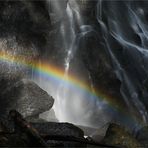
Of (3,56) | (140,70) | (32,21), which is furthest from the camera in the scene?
(140,70)

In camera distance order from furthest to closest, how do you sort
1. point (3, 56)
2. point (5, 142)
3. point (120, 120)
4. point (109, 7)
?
1. point (109, 7)
2. point (120, 120)
3. point (3, 56)
4. point (5, 142)

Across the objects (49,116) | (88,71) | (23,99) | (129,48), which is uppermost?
(129,48)

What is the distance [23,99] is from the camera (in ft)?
53.9

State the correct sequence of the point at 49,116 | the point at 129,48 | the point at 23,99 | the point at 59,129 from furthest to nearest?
the point at 129,48 → the point at 49,116 → the point at 23,99 → the point at 59,129

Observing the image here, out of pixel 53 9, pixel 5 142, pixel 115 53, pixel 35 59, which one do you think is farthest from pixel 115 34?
pixel 5 142

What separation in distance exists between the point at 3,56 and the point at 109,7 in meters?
13.0

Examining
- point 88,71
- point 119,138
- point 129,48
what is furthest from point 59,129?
point 129,48

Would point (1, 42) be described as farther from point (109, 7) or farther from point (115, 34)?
point (109, 7)

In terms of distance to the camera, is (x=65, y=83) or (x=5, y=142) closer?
(x=5, y=142)

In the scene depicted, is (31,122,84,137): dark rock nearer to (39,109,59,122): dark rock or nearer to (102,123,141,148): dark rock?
(102,123,141,148): dark rock

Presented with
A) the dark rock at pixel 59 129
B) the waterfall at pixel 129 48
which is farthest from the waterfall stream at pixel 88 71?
the dark rock at pixel 59 129

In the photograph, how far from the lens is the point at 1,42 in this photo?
16266 mm

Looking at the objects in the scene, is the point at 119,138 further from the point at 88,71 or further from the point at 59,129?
the point at 88,71

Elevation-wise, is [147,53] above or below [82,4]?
below
